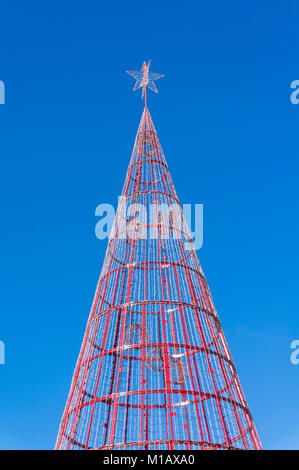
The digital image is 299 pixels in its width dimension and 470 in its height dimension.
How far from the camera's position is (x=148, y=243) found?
1938 cm

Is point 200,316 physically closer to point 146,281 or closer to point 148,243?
point 146,281

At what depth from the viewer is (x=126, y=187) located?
21.2 metres

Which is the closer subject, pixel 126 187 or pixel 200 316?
pixel 200 316

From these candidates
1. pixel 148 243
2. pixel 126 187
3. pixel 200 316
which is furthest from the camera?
pixel 126 187

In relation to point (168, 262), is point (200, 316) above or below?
below

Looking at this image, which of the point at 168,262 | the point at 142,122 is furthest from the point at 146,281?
the point at 142,122
